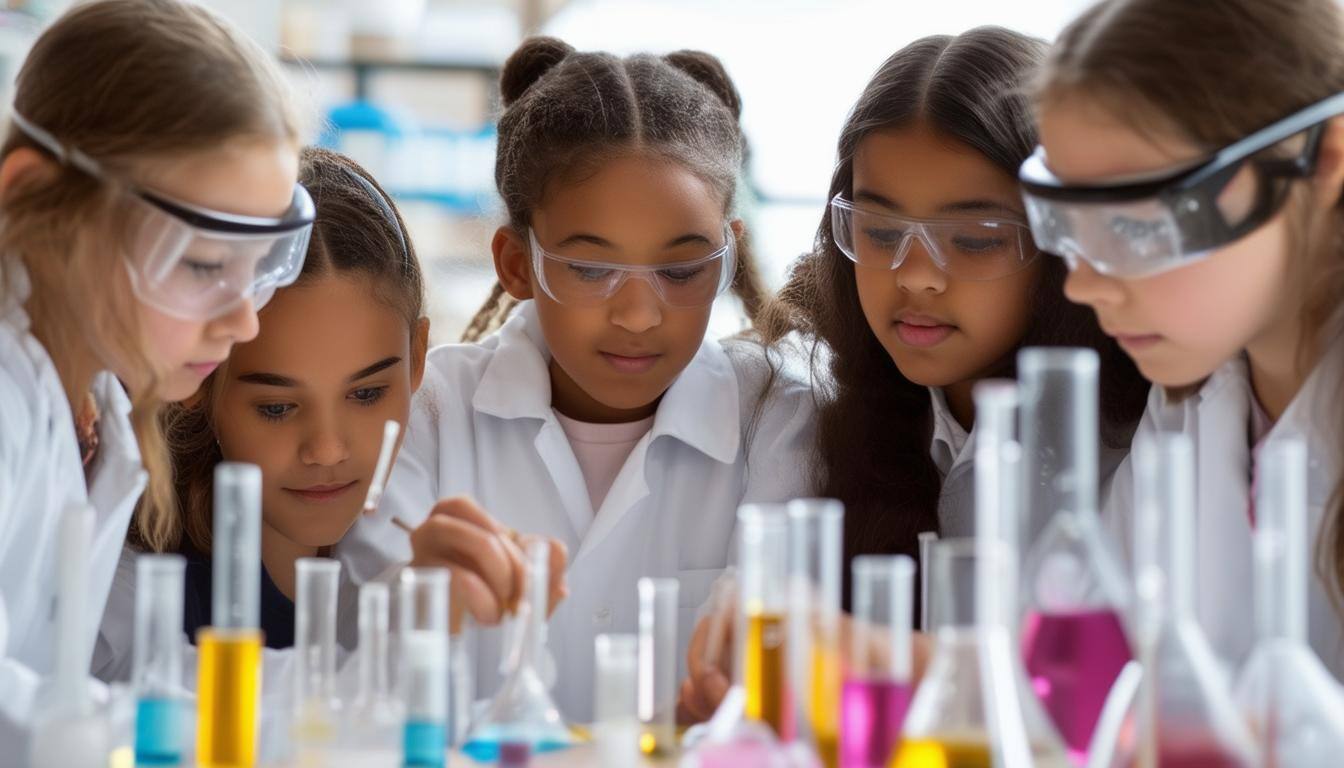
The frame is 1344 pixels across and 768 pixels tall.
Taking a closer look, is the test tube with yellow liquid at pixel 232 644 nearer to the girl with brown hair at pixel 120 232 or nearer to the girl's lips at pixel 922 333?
the girl with brown hair at pixel 120 232

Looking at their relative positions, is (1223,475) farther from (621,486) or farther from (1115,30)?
(621,486)

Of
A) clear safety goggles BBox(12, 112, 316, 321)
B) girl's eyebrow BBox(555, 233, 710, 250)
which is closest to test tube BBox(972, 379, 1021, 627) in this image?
clear safety goggles BBox(12, 112, 316, 321)

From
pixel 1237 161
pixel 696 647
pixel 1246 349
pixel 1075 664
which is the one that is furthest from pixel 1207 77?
pixel 696 647

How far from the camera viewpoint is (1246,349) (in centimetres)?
188

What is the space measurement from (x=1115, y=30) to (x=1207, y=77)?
128mm

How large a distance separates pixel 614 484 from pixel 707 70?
0.84 metres

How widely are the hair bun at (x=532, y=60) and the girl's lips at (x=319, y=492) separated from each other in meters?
0.83

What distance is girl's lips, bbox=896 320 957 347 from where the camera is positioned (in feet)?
7.41

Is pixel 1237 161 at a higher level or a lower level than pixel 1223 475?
higher

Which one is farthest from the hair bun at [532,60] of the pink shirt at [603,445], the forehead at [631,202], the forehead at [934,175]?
the forehead at [934,175]

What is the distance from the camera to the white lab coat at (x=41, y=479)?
5.64 ft

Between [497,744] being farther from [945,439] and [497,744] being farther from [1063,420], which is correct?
[945,439]

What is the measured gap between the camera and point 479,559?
1.70 meters

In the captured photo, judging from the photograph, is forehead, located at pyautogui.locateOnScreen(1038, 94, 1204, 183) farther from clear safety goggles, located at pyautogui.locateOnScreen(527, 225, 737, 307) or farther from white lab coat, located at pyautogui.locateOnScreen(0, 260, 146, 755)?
white lab coat, located at pyautogui.locateOnScreen(0, 260, 146, 755)
